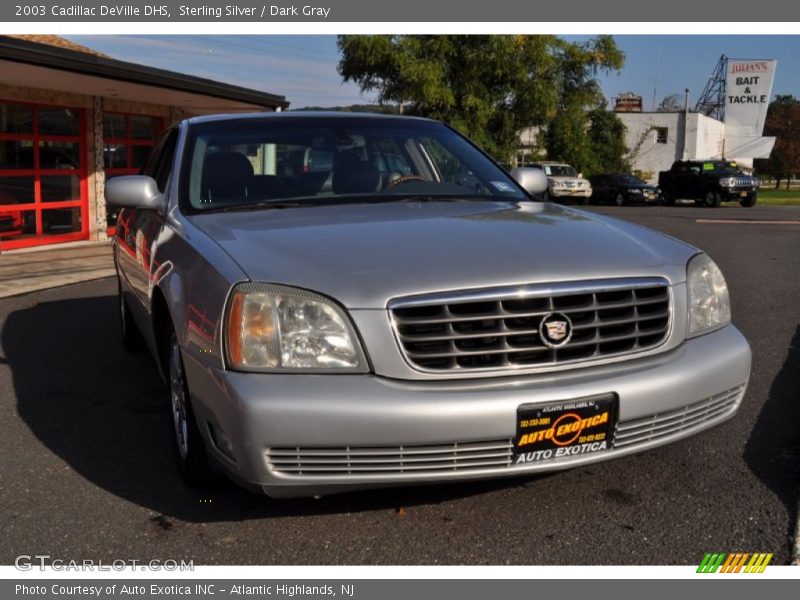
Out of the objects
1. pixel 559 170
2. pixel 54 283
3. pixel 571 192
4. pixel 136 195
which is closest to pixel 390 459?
pixel 136 195

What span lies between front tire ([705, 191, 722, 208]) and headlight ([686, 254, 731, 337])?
30.1 metres

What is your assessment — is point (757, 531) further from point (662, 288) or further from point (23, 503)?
point (23, 503)

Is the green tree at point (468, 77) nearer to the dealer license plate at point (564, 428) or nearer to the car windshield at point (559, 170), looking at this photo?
the car windshield at point (559, 170)

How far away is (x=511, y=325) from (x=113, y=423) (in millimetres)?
2599

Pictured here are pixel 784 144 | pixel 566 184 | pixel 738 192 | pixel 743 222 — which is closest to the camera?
pixel 743 222

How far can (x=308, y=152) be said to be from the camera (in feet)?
14.3

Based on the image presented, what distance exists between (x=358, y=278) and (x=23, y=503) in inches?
68.9

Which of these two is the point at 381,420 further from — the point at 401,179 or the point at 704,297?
the point at 401,179

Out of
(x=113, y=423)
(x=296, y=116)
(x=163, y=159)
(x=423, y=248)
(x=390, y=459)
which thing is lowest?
(x=113, y=423)

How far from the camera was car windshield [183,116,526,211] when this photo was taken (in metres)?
4.11

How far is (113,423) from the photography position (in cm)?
461

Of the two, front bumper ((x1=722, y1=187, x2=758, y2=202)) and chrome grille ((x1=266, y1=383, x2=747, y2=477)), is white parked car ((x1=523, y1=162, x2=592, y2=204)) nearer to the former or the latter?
front bumper ((x1=722, y1=187, x2=758, y2=202))

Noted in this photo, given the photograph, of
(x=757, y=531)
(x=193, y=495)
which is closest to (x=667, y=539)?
(x=757, y=531)

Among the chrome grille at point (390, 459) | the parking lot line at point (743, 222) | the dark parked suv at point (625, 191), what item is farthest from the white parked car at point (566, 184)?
the chrome grille at point (390, 459)
